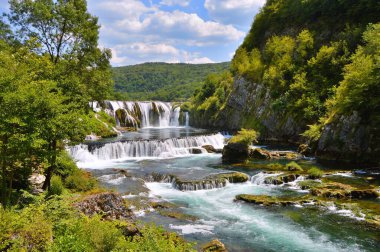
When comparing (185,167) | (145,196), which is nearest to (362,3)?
(185,167)

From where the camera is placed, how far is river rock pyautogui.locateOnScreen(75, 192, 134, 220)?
12953 millimetres

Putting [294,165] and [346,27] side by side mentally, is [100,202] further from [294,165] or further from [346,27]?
[346,27]

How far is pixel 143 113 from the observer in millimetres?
71375

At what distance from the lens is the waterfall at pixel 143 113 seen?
63.5m

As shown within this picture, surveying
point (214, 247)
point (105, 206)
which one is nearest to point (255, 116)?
point (105, 206)

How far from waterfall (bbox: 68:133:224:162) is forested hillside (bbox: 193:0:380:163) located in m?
13.1

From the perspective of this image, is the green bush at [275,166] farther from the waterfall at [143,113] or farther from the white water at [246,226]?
the waterfall at [143,113]

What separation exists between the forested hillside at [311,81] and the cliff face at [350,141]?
0.08 m

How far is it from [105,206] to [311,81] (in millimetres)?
34170

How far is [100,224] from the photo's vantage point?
977 centimetres

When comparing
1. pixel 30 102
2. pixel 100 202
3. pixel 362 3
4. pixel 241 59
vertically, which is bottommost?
pixel 100 202

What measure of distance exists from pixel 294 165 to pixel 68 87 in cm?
1784

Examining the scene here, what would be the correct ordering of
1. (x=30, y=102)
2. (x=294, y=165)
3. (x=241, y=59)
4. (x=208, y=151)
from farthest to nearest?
(x=241, y=59), (x=208, y=151), (x=294, y=165), (x=30, y=102)

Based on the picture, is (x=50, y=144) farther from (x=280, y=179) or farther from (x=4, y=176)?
(x=280, y=179)
